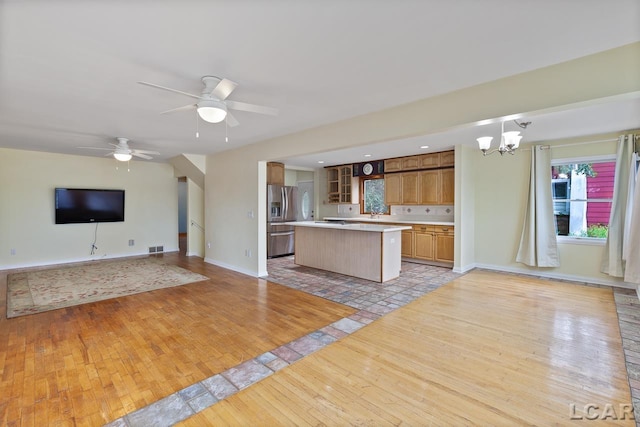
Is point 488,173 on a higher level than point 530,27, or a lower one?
lower

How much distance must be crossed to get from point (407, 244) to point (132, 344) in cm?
543

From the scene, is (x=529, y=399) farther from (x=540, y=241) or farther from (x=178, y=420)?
(x=540, y=241)

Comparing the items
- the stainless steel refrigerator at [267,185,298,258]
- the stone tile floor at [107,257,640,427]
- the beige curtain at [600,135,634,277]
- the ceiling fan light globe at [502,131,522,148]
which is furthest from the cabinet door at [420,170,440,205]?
the stainless steel refrigerator at [267,185,298,258]

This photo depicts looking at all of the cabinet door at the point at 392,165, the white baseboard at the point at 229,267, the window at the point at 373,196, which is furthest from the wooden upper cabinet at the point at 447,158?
the white baseboard at the point at 229,267

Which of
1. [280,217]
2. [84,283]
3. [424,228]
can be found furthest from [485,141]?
[84,283]

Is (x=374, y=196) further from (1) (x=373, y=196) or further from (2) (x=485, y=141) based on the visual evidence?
(2) (x=485, y=141)

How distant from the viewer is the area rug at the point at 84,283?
3.92 m

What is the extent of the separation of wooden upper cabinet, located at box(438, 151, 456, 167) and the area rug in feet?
17.5

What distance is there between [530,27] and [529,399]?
7.97 feet

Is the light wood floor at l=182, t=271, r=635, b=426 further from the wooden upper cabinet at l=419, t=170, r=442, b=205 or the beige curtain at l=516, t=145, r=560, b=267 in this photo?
the wooden upper cabinet at l=419, t=170, r=442, b=205

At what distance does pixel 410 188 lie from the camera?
6.79m

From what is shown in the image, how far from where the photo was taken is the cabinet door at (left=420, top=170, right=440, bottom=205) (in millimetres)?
6348

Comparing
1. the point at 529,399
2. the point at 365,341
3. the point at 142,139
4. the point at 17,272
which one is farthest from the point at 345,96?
the point at 17,272

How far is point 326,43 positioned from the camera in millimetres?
1978
